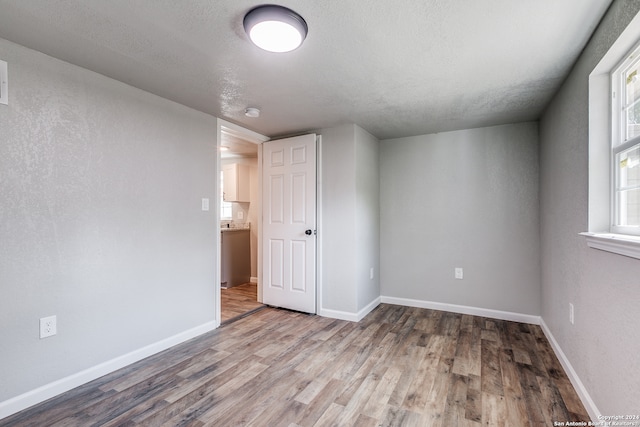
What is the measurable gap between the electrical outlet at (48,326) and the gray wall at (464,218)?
3260 mm

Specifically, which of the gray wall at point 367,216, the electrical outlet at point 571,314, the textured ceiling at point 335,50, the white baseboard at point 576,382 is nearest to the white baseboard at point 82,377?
the gray wall at point 367,216

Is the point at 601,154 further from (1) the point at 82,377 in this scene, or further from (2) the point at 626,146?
(1) the point at 82,377

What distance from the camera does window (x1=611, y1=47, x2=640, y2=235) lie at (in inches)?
58.7

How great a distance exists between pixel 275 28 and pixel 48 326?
223cm

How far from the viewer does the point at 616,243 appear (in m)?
1.38

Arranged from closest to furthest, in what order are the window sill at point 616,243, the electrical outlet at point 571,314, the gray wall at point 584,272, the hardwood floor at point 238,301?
the window sill at point 616,243, the gray wall at point 584,272, the electrical outlet at point 571,314, the hardwood floor at point 238,301

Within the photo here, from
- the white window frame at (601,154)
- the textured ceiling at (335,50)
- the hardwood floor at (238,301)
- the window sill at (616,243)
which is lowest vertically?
the hardwood floor at (238,301)

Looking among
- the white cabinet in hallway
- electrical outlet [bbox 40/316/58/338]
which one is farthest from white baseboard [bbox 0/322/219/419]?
the white cabinet in hallway

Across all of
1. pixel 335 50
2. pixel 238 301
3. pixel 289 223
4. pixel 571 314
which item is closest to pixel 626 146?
pixel 571 314

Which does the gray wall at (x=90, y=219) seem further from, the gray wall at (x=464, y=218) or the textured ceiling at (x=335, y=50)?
the gray wall at (x=464, y=218)

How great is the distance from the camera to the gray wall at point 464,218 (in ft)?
10.8

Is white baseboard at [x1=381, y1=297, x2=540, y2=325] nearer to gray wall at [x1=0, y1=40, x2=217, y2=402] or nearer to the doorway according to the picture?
the doorway

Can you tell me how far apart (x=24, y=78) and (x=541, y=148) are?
4.20 m

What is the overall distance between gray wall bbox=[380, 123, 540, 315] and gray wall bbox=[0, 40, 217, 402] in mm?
2364
